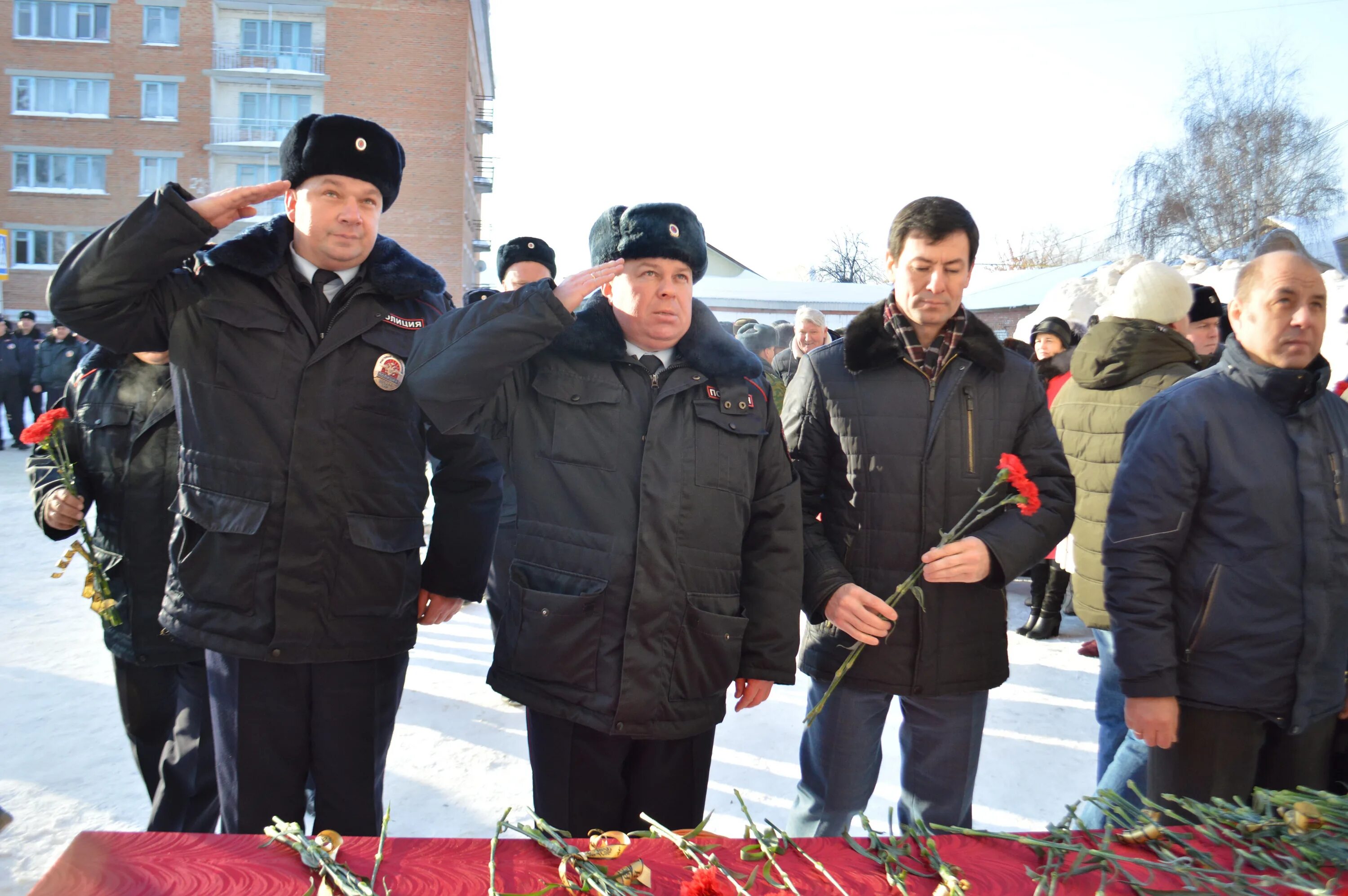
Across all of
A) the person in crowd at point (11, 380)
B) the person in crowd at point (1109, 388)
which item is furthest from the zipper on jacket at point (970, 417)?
the person in crowd at point (11, 380)

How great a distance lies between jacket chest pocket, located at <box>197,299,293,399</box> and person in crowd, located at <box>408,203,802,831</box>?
0.38 meters

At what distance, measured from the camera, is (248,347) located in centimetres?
203

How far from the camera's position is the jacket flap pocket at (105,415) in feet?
8.41

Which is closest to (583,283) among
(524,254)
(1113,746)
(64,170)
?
(1113,746)

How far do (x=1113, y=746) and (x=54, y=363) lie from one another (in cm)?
1504

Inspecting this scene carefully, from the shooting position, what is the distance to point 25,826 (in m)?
2.81

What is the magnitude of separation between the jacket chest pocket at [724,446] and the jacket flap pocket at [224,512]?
975 mm

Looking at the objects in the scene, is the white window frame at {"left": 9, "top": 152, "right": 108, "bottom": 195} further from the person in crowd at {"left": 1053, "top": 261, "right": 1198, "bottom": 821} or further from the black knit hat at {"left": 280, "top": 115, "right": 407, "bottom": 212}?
the person in crowd at {"left": 1053, "top": 261, "right": 1198, "bottom": 821}

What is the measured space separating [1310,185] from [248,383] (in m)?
24.4

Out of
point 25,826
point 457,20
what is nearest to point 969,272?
point 25,826

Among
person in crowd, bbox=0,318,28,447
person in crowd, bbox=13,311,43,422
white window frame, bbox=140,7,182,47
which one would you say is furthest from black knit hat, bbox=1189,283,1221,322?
white window frame, bbox=140,7,182,47

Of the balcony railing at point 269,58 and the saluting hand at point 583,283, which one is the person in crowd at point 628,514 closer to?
the saluting hand at point 583,283

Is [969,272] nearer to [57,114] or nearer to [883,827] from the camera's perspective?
[883,827]

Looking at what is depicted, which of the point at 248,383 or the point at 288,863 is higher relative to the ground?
the point at 248,383
